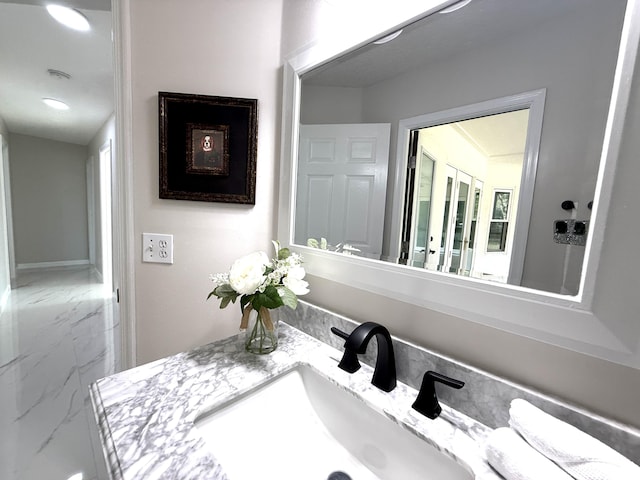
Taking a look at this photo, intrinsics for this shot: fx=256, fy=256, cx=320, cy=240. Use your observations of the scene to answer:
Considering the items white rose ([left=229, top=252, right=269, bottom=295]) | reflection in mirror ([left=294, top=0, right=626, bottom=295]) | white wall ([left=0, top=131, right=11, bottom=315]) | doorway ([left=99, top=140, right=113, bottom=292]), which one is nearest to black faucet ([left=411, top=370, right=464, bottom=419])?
reflection in mirror ([left=294, top=0, right=626, bottom=295])

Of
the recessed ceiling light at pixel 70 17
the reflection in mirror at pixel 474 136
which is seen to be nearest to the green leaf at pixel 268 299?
the reflection in mirror at pixel 474 136

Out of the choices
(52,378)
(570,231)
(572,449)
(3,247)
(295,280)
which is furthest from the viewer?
(3,247)

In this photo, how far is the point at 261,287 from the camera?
0.69m

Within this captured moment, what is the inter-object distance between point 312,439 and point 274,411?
0.12 meters

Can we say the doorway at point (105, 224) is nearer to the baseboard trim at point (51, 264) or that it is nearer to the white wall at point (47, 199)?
the white wall at point (47, 199)

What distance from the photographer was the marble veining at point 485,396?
1.34 feet

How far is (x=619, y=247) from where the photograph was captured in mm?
413

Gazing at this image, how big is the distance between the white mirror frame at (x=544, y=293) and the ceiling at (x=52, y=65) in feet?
4.83

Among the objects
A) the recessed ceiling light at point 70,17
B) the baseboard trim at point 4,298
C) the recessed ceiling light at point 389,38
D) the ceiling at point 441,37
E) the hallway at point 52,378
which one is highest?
the recessed ceiling light at point 70,17

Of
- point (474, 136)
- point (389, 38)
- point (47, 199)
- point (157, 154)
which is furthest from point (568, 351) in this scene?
point (47, 199)

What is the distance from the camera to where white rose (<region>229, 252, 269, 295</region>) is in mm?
667

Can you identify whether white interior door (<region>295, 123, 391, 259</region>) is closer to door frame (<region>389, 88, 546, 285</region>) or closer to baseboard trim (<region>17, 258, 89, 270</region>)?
door frame (<region>389, 88, 546, 285</region>)

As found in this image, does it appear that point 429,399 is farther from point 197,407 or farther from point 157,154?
point 157,154

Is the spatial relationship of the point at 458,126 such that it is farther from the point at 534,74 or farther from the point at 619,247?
the point at 619,247
